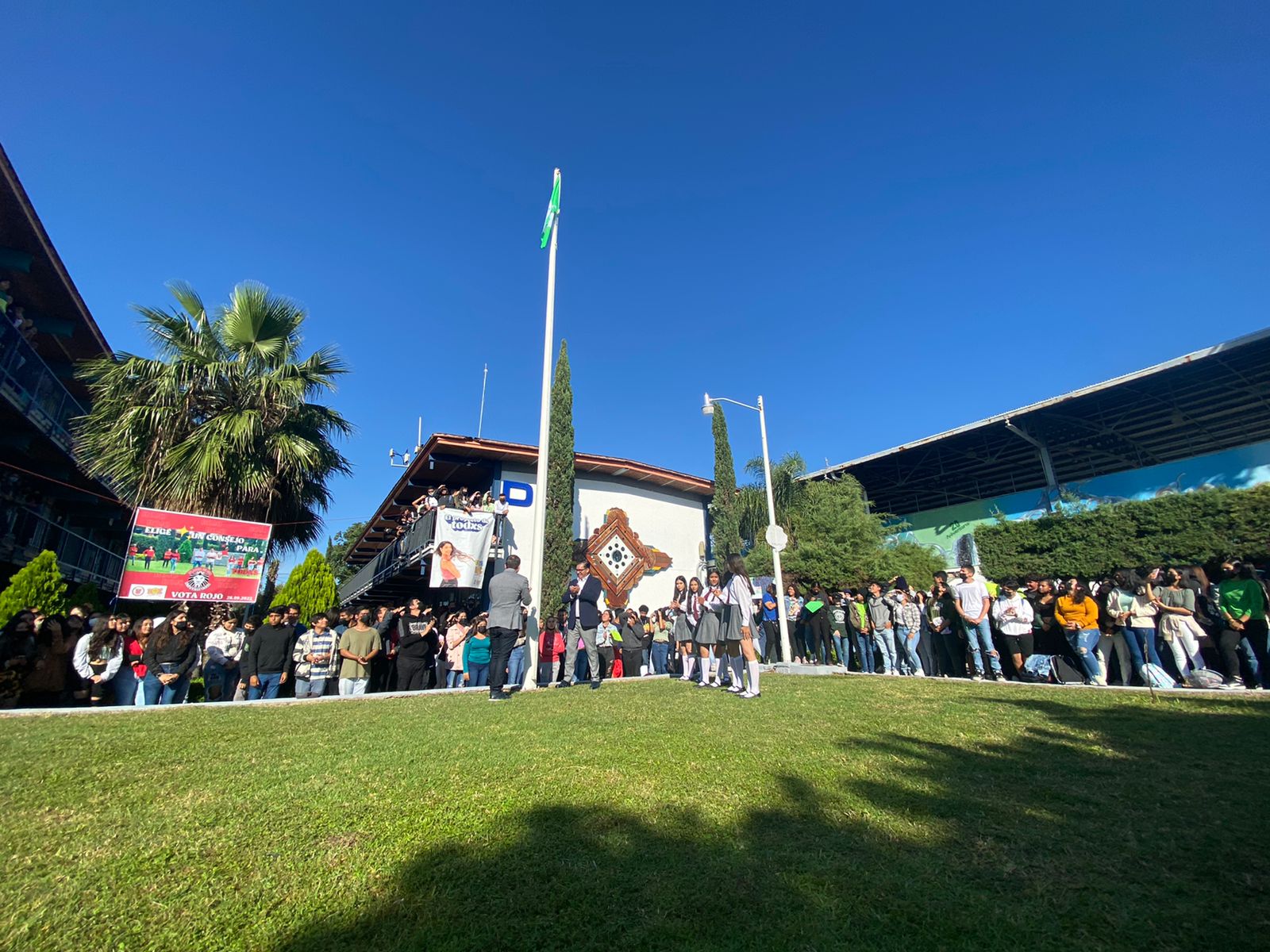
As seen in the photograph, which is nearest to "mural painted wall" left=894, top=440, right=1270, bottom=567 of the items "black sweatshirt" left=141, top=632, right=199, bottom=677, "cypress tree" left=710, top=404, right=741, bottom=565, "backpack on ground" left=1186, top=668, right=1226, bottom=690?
"cypress tree" left=710, top=404, right=741, bottom=565

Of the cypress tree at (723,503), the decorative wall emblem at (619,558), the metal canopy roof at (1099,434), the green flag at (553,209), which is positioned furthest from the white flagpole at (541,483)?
the metal canopy roof at (1099,434)

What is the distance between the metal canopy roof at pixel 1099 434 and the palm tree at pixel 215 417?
76.8 ft

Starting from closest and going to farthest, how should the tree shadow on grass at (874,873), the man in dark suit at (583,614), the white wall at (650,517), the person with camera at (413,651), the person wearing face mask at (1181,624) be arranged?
the tree shadow on grass at (874,873) → the person wearing face mask at (1181,624) → the person with camera at (413,651) → the man in dark suit at (583,614) → the white wall at (650,517)

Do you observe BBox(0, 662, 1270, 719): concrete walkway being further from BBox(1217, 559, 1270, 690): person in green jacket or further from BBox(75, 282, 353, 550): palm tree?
BBox(75, 282, 353, 550): palm tree

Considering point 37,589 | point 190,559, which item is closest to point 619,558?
point 190,559

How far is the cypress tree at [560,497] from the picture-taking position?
751 inches

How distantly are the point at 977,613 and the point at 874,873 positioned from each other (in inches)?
335

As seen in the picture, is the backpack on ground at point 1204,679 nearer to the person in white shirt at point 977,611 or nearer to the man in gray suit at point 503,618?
the person in white shirt at point 977,611

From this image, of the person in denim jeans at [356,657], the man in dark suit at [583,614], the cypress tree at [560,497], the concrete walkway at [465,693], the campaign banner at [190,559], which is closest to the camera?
the concrete walkway at [465,693]

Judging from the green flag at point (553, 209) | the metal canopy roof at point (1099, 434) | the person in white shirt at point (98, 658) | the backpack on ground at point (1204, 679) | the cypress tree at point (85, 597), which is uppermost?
the green flag at point (553, 209)

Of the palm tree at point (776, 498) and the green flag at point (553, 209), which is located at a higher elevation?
the green flag at point (553, 209)

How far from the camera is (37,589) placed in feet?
39.8

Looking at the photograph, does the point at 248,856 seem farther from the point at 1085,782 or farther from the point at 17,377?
the point at 17,377

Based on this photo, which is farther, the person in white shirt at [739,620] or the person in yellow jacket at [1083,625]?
the person in yellow jacket at [1083,625]
